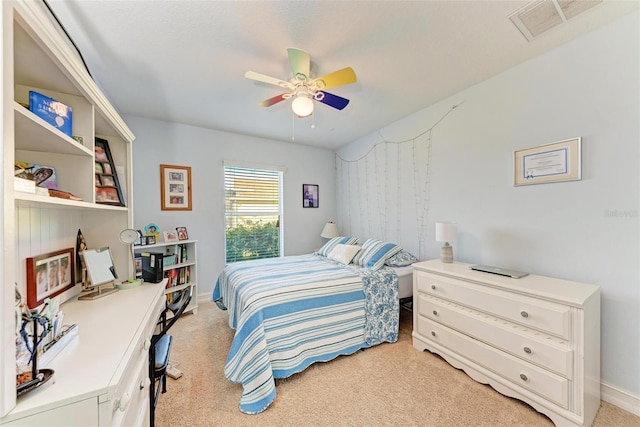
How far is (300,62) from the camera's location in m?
1.74

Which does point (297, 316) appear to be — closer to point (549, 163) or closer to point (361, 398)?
point (361, 398)

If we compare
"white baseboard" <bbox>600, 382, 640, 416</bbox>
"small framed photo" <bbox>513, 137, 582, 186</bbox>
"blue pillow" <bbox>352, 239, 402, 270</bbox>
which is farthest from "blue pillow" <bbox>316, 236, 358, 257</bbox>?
"white baseboard" <bbox>600, 382, 640, 416</bbox>

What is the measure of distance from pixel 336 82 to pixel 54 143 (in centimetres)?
171

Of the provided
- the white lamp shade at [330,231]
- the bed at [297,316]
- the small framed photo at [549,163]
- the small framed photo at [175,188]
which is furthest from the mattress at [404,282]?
the small framed photo at [175,188]

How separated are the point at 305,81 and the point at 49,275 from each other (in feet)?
6.51

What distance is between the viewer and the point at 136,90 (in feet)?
8.08

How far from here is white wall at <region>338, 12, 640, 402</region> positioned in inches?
63.9

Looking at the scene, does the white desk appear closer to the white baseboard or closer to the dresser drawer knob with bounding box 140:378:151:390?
the dresser drawer knob with bounding box 140:378:151:390

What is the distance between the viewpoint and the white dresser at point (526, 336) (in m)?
1.43

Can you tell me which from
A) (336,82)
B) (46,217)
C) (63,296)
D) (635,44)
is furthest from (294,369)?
(635,44)

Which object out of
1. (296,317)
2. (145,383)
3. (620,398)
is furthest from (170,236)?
(620,398)

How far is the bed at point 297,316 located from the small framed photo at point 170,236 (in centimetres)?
99

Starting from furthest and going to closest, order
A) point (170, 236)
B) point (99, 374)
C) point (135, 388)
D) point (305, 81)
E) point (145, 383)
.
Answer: point (170, 236), point (305, 81), point (145, 383), point (135, 388), point (99, 374)

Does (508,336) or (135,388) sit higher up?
(135,388)
